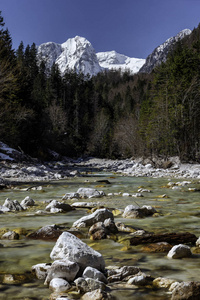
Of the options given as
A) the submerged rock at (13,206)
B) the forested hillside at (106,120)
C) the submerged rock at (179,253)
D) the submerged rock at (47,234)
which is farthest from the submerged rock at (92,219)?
the forested hillside at (106,120)

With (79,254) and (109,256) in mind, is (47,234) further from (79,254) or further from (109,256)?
(79,254)

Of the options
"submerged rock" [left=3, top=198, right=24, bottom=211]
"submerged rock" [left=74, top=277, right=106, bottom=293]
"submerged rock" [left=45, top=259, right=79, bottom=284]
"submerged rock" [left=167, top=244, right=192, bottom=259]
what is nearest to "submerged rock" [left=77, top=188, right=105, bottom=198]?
"submerged rock" [left=3, top=198, right=24, bottom=211]

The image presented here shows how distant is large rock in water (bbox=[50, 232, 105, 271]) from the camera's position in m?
2.32

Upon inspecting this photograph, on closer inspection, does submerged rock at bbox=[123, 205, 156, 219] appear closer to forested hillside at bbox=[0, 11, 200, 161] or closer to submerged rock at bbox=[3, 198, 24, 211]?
submerged rock at bbox=[3, 198, 24, 211]

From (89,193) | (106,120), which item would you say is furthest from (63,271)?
(106,120)

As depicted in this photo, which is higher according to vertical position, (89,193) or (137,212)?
(137,212)

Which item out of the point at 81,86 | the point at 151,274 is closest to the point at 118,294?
the point at 151,274

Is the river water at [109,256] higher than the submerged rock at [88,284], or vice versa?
the submerged rock at [88,284]

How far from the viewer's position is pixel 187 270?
8.09 ft

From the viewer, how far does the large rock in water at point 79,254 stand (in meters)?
2.32

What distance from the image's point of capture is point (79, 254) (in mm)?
2334

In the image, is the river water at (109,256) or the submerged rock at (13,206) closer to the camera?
the river water at (109,256)

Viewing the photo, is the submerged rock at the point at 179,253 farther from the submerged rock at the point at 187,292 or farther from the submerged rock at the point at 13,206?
the submerged rock at the point at 13,206

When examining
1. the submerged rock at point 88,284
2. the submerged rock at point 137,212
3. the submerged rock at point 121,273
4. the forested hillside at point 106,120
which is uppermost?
the forested hillside at point 106,120
